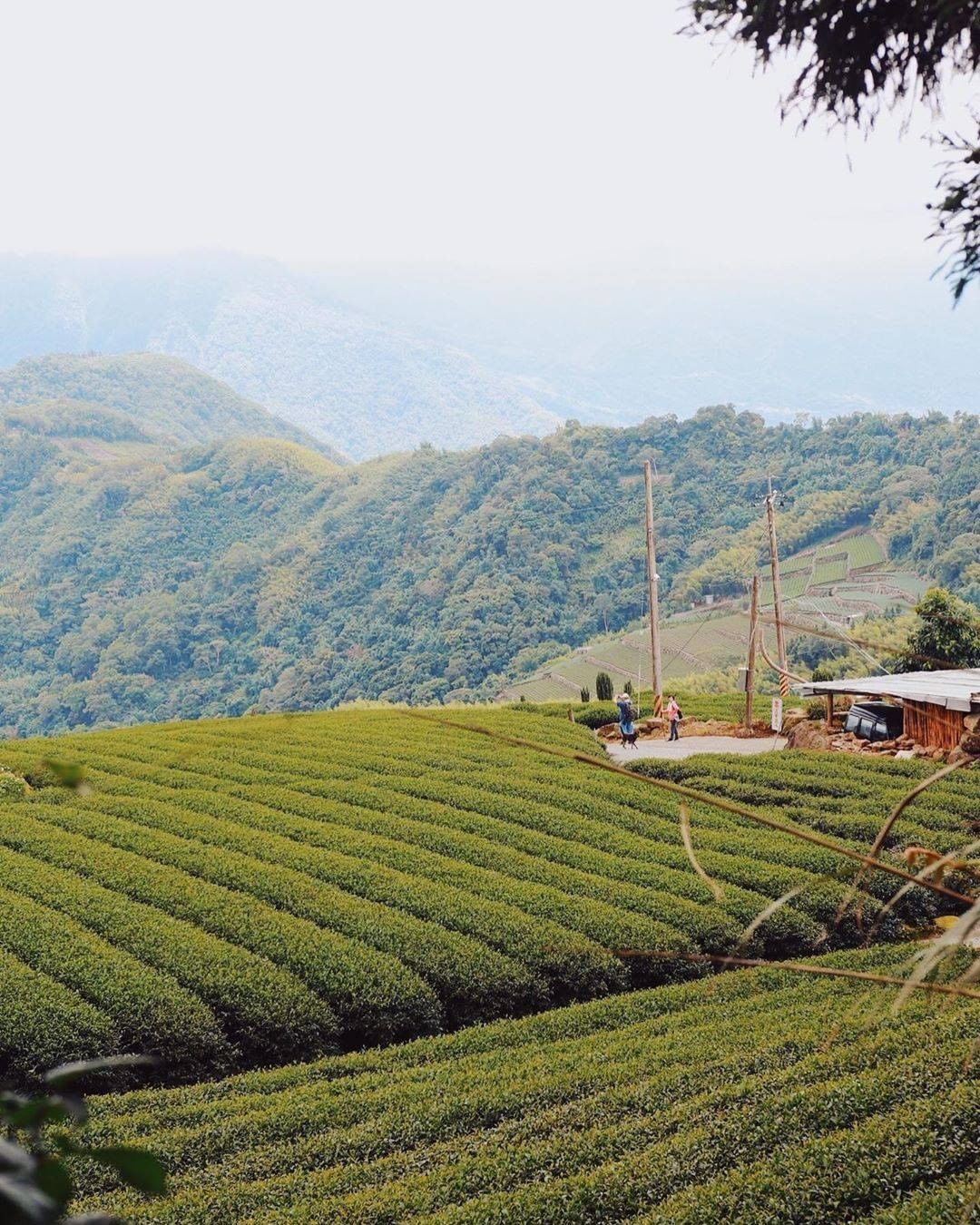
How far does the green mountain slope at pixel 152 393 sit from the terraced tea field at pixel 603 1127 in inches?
5786

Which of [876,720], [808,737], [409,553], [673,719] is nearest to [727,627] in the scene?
[409,553]

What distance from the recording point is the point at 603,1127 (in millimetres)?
7000

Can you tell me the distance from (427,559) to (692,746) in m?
51.3

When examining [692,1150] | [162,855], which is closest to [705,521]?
[162,855]

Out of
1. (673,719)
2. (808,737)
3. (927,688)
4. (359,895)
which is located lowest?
(359,895)

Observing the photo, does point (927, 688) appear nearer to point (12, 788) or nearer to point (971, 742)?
point (971, 742)

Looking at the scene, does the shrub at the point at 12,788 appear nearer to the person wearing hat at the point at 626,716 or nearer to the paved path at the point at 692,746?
the paved path at the point at 692,746

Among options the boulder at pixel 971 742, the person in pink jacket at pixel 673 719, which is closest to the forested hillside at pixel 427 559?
the person in pink jacket at pixel 673 719

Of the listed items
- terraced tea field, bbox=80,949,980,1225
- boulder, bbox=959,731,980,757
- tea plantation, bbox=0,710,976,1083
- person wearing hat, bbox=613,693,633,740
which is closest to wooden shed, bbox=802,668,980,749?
boulder, bbox=959,731,980,757

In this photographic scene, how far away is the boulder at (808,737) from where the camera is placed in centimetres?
1945

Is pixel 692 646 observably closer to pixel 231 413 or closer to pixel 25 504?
pixel 25 504

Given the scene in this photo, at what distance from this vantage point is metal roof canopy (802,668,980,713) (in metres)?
15.7

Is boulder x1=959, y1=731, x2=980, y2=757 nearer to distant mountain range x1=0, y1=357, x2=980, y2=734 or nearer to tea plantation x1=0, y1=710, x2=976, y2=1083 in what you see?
tea plantation x1=0, y1=710, x2=976, y2=1083

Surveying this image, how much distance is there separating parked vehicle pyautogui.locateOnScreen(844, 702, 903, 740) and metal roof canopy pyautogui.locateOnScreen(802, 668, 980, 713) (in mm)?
419
